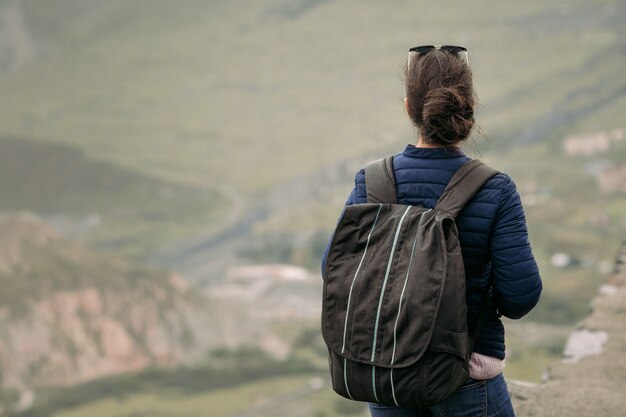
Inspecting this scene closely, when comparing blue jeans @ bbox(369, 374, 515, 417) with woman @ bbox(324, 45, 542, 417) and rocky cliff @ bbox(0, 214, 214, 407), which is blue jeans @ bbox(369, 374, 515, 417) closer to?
woman @ bbox(324, 45, 542, 417)

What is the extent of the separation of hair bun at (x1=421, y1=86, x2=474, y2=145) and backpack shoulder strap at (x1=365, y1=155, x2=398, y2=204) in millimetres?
108

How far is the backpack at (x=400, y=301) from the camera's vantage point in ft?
5.45

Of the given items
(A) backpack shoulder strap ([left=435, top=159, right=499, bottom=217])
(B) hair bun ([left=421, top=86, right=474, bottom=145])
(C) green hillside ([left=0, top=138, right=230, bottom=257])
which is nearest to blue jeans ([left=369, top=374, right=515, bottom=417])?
(A) backpack shoulder strap ([left=435, top=159, right=499, bottom=217])

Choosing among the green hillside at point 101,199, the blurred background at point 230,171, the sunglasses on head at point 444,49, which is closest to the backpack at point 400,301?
the sunglasses on head at point 444,49

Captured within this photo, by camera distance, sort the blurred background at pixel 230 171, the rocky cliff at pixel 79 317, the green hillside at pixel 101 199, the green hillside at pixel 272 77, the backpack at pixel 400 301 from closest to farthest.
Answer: the backpack at pixel 400 301 < the blurred background at pixel 230 171 < the rocky cliff at pixel 79 317 < the green hillside at pixel 101 199 < the green hillside at pixel 272 77

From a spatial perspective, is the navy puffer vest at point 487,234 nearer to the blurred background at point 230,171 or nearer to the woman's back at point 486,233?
the woman's back at point 486,233

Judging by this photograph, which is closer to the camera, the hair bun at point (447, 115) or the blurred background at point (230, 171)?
the hair bun at point (447, 115)

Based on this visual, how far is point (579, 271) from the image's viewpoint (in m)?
31.7

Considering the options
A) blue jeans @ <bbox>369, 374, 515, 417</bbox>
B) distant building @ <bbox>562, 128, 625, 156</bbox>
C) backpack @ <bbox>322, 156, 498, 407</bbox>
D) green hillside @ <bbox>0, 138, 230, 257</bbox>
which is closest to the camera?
backpack @ <bbox>322, 156, 498, 407</bbox>

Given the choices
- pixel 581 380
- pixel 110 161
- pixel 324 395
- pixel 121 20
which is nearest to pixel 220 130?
pixel 110 161

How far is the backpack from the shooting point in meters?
1.66

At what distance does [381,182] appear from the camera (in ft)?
5.94

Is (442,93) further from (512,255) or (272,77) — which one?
(272,77)

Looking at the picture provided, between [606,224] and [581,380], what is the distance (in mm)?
34219
